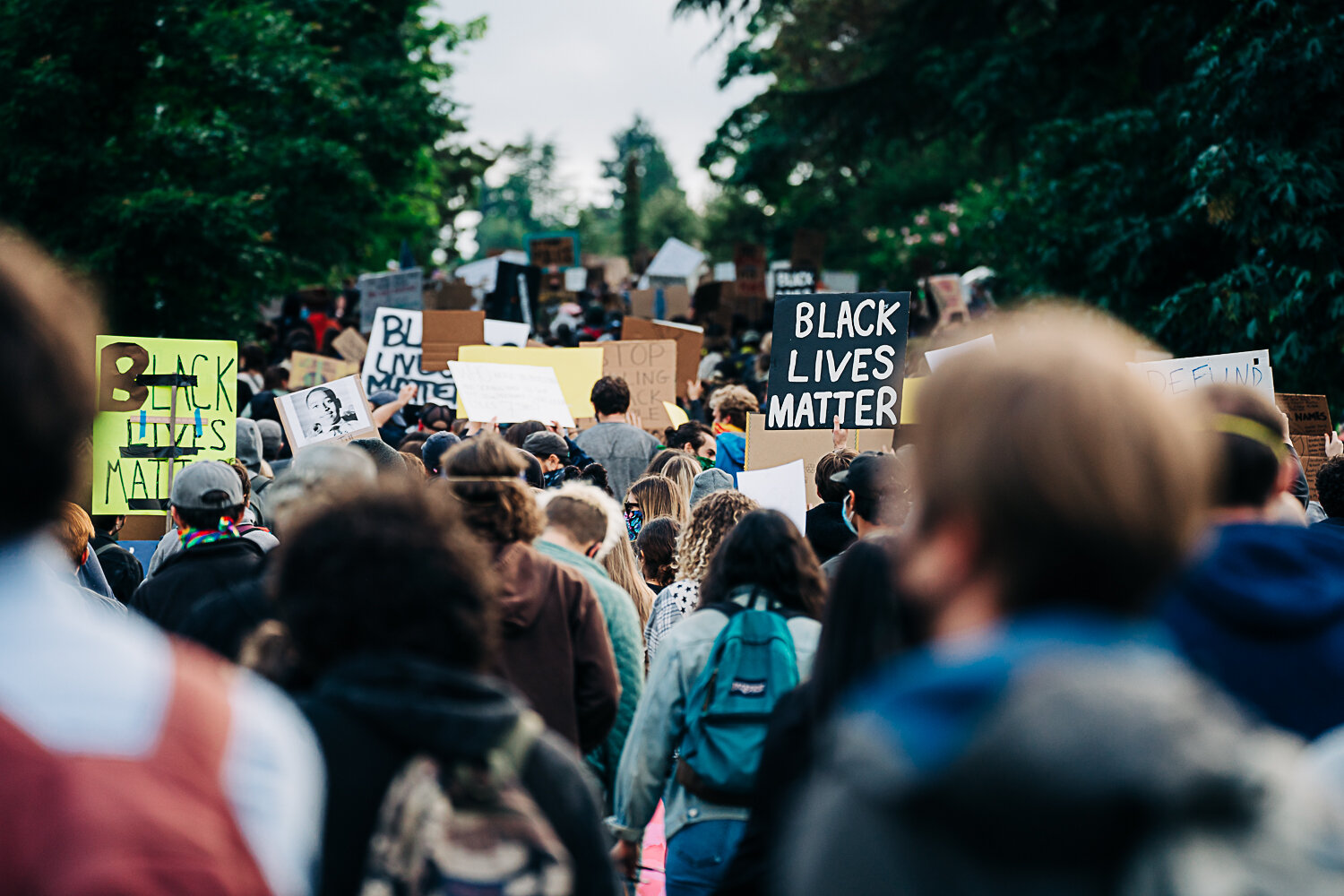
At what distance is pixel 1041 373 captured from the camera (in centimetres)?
121

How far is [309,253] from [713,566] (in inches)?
636

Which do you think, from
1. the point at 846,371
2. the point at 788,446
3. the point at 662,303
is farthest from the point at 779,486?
the point at 662,303

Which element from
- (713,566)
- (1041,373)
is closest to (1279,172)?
(713,566)

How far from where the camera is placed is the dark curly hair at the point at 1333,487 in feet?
14.4

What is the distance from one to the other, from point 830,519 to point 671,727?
201cm

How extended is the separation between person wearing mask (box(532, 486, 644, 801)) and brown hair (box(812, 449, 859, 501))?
1536 mm

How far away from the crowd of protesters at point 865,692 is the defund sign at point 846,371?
13.4 ft

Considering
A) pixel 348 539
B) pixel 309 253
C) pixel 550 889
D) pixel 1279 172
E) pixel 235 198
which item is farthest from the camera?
pixel 309 253

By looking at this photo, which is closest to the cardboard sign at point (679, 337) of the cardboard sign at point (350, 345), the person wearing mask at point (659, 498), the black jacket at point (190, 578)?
the cardboard sign at point (350, 345)

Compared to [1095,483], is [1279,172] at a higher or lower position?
higher

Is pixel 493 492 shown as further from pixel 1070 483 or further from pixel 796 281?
pixel 796 281

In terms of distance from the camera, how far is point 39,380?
1.26 meters

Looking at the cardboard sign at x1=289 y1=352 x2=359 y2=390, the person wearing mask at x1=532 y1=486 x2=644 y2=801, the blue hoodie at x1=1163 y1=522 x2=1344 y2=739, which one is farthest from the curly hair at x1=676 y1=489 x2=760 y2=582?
the cardboard sign at x1=289 y1=352 x2=359 y2=390

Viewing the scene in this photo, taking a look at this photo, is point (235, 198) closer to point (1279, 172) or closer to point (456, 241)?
point (1279, 172)
